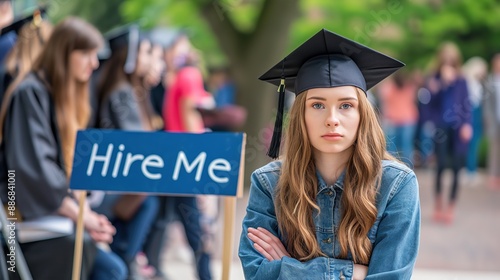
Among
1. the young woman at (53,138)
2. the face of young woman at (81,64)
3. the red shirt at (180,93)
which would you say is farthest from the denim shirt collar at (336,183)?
the red shirt at (180,93)

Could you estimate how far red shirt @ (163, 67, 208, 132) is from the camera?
6.96 meters

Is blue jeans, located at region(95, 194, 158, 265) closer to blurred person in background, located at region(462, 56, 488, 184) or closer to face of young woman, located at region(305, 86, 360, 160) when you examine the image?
face of young woman, located at region(305, 86, 360, 160)

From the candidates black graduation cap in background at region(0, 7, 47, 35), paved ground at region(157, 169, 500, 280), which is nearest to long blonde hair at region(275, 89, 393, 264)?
black graduation cap in background at region(0, 7, 47, 35)

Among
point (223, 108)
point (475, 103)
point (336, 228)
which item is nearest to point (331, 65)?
point (336, 228)

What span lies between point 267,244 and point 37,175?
186 centimetres

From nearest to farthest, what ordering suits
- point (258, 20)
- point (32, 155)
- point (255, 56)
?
point (32, 155) < point (258, 20) < point (255, 56)

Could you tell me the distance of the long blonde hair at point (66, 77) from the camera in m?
4.75

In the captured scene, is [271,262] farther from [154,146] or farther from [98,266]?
[98,266]

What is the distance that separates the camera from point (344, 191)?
3.02 m

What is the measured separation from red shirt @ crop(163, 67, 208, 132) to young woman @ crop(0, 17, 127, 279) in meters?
1.99

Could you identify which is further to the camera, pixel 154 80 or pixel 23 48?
pixel 154 80

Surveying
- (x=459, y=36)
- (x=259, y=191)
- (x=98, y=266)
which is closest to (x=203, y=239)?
(x=98, y=266)

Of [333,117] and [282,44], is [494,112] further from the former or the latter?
[333,117]

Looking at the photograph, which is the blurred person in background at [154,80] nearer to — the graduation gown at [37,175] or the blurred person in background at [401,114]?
the graduation gown at [37,175]
